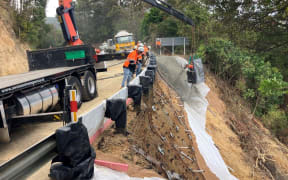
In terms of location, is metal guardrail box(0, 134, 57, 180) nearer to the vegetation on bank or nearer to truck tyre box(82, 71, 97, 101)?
truck tyre box(82, 71, 97, 101)

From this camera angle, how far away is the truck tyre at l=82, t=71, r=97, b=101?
8.42m

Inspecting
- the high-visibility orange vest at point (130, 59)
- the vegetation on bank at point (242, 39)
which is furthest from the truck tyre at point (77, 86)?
the vegetation on bank at point (242, 39)

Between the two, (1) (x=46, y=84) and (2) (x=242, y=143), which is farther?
(2) (x=242, y=143)

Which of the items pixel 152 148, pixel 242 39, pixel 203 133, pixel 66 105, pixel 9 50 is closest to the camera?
pixel 66 105

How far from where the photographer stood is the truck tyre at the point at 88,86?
842 centimetres

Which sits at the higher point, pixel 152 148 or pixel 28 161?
pixel 28 161

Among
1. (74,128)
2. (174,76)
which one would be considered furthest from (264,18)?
(74,128)

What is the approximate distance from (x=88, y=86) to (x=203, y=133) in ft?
16.9

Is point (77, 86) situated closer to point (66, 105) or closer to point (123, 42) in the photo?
point (66, 105)

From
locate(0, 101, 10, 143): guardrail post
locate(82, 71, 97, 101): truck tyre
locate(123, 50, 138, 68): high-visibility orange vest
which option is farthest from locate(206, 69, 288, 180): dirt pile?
locate(0, 101, 10, 143): guardrail post

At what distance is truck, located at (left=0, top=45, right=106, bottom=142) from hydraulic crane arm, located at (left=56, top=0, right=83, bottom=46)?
1534mm

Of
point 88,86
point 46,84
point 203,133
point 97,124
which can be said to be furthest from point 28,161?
point 203,133

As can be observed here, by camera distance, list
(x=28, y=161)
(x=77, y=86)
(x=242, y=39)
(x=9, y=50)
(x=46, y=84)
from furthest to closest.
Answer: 1. (x=9, y=50)
2. (x=242, y=39)
3. (x=77, y=86)
4. (x=46, y=84)
5. (x=28, y=161)

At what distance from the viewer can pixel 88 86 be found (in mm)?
8656
